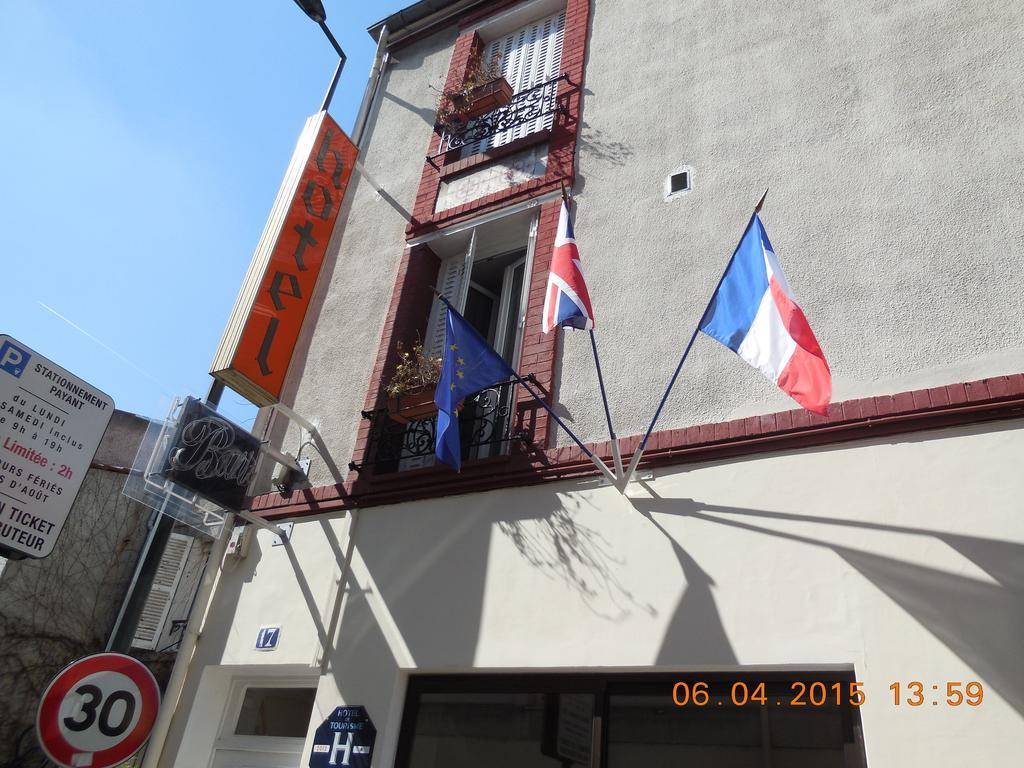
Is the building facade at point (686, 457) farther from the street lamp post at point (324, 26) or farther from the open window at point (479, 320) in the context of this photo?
the street lamp post at point (324, 26)

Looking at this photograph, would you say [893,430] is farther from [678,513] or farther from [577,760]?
[577,760]

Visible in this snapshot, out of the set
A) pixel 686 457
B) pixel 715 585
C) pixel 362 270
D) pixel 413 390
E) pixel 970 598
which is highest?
pixel 362 270

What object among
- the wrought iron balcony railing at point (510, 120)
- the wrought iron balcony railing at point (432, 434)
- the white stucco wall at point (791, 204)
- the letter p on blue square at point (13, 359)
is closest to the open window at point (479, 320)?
the wrought iron balcony railing at point (432, 434)

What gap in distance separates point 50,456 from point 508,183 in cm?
497

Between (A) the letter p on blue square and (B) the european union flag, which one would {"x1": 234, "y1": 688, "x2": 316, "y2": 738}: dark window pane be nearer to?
(B) the european union flag

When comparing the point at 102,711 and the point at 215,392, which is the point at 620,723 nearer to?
the point at 102,711

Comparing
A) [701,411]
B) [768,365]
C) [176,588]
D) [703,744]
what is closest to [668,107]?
[701,411]

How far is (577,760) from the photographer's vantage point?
5.05m

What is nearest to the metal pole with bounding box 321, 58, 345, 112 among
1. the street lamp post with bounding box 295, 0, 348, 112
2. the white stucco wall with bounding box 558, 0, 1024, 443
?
the street lamp post with bounding box 295, 0, 348, 112

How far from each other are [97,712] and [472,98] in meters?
7.09

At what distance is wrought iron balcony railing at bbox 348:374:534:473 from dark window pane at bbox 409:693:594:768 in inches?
Answer: 77.7

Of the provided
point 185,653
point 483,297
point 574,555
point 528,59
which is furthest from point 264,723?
point 528,59

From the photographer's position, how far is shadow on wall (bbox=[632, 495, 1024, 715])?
3.96 meters

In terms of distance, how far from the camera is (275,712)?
6738mm
